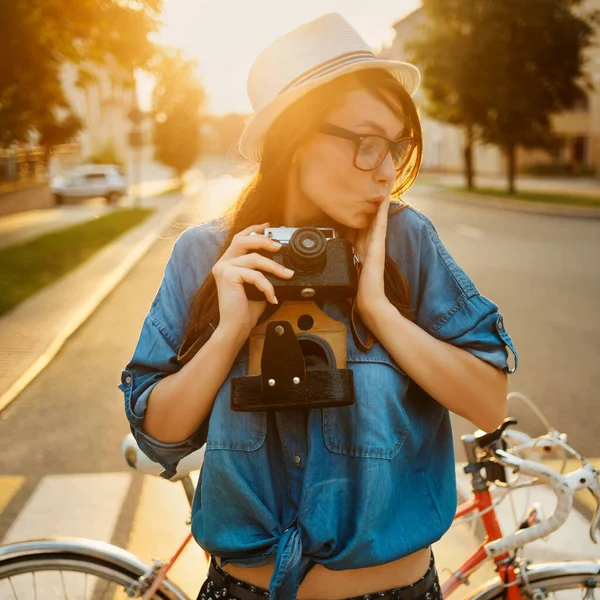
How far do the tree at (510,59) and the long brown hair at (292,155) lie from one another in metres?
30.4

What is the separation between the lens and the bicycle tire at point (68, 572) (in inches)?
74.2

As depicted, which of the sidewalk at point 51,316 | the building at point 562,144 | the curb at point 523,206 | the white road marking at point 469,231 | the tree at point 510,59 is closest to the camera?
the sidewalk at point 51,316

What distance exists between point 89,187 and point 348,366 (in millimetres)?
36091

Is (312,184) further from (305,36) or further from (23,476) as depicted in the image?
(23,476)

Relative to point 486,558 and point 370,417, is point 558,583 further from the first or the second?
point 370,417

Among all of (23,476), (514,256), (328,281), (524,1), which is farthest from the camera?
(524,1)

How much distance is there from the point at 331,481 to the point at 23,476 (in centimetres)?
382

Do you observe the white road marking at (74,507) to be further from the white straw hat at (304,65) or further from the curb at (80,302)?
the white straw hat at (304,65)

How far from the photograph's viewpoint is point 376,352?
145 centimetres

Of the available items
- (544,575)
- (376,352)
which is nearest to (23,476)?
(544,575)

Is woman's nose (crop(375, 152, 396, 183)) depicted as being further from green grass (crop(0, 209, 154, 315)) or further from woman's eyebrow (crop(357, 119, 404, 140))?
green grass (crop(0, 209, 154, 315))

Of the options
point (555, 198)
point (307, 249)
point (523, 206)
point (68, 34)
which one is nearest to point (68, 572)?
point (307, 249)

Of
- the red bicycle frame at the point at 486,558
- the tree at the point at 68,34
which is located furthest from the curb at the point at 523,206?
the red bicycle frame at the point at 486,558

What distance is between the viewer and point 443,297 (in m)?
1.50
